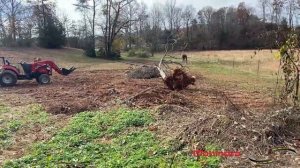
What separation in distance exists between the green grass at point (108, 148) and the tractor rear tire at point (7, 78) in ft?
24.3

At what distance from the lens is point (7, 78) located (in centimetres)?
1418

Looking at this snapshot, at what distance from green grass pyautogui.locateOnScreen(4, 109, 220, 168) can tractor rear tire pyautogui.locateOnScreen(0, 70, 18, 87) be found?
Answer: 7.41 m

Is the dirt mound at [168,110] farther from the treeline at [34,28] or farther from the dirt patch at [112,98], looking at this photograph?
the treeline at [34,28]

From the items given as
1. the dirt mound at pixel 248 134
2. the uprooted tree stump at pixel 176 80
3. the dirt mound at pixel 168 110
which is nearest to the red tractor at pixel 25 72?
the uprooted tree stump at pixel 176 80

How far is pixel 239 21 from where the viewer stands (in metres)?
62.5

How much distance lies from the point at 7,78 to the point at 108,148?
383 inches

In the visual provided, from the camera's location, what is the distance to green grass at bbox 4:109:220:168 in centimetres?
527

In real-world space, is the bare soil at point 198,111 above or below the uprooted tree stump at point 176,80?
below

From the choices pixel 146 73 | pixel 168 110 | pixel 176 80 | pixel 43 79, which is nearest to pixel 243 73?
pixel 146 73

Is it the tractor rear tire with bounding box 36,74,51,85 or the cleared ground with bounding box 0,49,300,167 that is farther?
the tractor rear tire with bounding box 36,74,51,85

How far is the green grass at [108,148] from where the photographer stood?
17.3 feet

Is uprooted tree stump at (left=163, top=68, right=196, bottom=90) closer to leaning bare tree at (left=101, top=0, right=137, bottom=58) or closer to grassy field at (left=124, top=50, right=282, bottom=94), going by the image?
grassy field at (left=124, top=50, right=282, bottom=94)

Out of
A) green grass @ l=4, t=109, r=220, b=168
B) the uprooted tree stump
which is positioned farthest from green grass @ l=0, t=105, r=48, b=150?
the uprooted tree stump

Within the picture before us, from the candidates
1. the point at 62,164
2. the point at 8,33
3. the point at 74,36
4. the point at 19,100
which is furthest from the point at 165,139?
the point at 74,36
